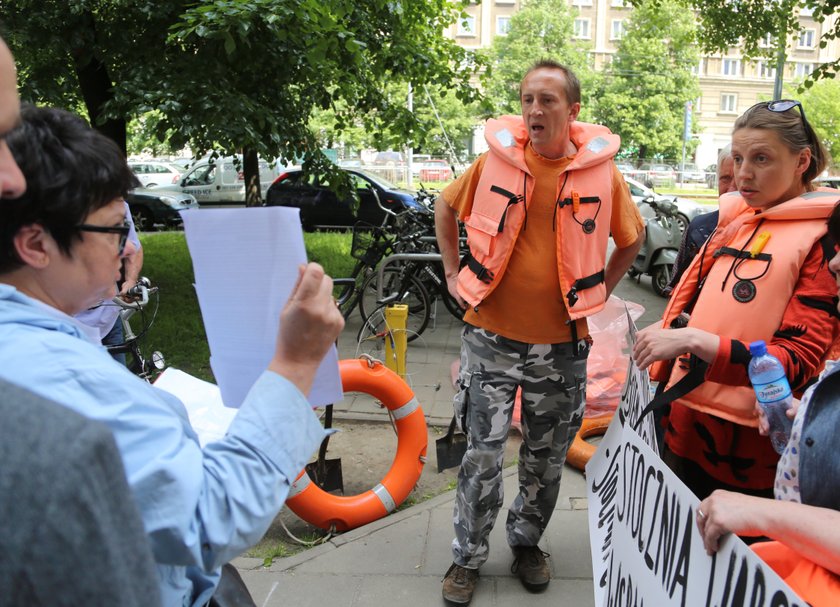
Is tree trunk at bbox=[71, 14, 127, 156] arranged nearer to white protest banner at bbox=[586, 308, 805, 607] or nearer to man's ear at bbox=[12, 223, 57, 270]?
white protest banner at bbox=[586, 308, 805, 607]

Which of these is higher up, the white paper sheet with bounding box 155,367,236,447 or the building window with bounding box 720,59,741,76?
the building window with bounding box 720,59,741,76

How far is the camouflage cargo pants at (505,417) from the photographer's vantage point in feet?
8.96

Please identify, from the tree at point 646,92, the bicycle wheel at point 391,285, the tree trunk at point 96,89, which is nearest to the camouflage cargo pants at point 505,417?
the bicycle wheel at point 391,285

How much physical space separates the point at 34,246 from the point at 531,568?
2526 mm

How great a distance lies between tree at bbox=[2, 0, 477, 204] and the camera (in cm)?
538

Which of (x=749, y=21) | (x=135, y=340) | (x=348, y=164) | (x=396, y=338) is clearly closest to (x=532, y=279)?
(x=135, y=340)

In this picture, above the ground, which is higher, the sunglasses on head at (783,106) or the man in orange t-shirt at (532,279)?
A: the sunglasses on head at (783,106)

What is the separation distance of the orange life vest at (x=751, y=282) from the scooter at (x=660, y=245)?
26.0ft

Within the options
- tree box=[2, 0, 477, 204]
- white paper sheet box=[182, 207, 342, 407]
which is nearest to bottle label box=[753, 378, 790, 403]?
white paper sheet box=[182, 207, 342, 407]

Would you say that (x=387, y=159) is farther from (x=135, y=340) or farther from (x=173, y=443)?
(x=173, y=443)

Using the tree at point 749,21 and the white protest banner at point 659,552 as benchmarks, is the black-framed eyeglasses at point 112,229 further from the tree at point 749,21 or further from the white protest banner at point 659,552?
the tree at point 749,21

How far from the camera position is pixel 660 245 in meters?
9.96

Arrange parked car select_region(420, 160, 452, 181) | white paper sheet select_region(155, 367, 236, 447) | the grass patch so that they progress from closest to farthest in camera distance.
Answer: white paper sheet select_region(155, 367, 236, 447) < the grass patch < parked car select_region(420, 160, 452, 181)

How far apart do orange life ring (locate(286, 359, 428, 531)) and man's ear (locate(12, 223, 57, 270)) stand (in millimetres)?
2547
